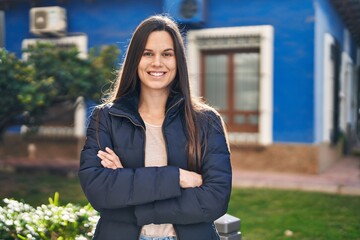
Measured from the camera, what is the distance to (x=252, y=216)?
6043 mm

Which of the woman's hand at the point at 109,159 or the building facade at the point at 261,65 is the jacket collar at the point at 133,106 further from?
the building facade at the point at 261,65

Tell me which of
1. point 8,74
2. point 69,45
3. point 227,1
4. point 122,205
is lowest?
point 122,205

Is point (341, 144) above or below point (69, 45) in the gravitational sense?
below

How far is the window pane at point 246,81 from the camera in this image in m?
9.91

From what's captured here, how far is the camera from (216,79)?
10.3 metres

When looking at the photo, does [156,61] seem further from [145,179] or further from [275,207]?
[275,207]

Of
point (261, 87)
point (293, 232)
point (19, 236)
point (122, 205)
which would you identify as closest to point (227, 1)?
point (261, 87)

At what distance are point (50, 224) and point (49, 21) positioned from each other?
8800 millimetres

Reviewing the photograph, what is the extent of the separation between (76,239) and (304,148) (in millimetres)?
7265

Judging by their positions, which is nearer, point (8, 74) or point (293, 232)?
point (293, 232)

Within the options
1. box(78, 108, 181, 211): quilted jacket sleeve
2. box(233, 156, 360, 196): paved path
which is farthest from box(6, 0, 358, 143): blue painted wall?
box(78, 108, 181, 211): quilted jacket sleeve

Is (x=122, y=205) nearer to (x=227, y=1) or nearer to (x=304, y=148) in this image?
(x=304, y=148)

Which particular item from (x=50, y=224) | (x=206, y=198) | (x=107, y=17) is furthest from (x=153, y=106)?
(x=107, y=17)

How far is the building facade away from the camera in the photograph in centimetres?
950
